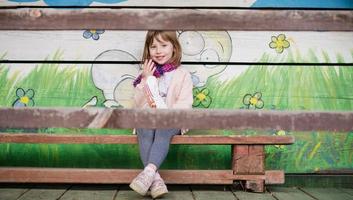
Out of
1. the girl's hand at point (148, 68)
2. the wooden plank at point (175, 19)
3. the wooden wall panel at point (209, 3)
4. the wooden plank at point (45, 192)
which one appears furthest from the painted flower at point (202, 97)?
the wooden plank at point (175, 19)

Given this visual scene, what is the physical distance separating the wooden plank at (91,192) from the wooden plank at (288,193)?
96 centimetres

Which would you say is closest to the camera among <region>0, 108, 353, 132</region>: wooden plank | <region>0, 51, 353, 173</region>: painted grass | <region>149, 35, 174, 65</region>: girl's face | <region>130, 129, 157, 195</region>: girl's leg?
<region>0, 108, 353, 132</region>: wooden plank

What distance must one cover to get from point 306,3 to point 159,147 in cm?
150

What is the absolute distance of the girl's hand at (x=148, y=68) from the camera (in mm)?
2729

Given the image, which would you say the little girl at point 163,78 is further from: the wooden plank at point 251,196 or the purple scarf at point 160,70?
the wooden plank at point 251,196

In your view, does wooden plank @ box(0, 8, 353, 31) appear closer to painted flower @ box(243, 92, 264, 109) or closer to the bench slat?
the bench slat

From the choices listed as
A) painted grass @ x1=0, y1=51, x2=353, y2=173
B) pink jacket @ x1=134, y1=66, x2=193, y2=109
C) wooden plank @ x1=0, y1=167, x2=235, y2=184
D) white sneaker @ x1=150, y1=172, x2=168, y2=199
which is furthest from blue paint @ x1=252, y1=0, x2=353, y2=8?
white sneaker @ x1=150, y1=172, x2=168, y2=199

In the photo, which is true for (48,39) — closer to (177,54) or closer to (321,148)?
(177,54)

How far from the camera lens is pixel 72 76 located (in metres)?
2.94

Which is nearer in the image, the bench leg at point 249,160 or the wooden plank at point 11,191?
the wooden plank at point 11,191

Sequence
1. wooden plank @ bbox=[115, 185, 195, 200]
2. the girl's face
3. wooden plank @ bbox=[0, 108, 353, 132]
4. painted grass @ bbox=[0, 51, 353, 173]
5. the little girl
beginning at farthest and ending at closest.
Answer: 1. painted grass @ bbox=[0, 51, 353, 173]
2. the girl's face
3. the little girl
4. wooden plank @ bbox=[115, 185, 195, 200]
5. wooden plank @ bbox=[0, 108, 353, 132]

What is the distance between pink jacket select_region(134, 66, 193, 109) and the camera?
2.69m

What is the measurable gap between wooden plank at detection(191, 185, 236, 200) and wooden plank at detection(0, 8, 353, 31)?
1.29 m

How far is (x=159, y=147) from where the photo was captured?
2410mm
